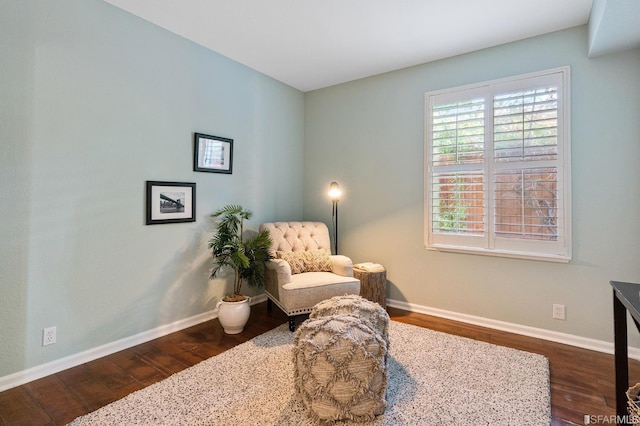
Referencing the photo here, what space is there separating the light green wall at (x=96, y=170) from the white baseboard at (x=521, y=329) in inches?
84.2

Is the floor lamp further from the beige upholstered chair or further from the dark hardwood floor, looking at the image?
the dark hardwood floor

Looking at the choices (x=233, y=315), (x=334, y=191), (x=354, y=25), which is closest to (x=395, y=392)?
(x=233, y=315)

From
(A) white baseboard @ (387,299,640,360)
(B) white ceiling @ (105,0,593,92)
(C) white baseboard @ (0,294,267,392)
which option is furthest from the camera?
(A) white baseboard @ (387,299,640,360)

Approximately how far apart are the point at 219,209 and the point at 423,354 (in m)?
2.37

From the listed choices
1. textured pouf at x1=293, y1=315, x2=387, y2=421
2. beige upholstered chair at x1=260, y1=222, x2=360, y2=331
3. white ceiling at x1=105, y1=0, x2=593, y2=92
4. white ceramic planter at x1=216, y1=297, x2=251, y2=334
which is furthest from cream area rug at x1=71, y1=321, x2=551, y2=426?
white ceiling at x1=105, y1=0, x2=593, y2=92

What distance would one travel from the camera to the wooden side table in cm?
334

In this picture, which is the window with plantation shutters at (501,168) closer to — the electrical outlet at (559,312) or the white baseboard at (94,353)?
the electrical outlet at (559,312)

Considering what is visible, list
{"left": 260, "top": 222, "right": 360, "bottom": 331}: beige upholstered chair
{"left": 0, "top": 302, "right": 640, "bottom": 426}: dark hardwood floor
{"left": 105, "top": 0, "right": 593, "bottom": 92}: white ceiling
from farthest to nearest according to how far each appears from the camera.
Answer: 1. {"left": 260, "top": 222, "right": 360, "bottom": 331}: beige upholstered chair
2. {"left": 105, "top": 0, "right": 593, "bottom": 92}: white ceiling
3. {"left": 0, "top": 302, "right": 640, "bottom": 426}: dark hardwood floor

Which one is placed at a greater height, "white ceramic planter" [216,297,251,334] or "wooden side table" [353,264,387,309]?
"wooden side table" [353,264,387,309]

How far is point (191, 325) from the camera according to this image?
→ 309 centimetres

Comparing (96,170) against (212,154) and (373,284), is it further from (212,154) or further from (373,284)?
(373,284)

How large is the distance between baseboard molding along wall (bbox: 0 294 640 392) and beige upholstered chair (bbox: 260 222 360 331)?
2.78 ft

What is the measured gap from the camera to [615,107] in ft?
8.33

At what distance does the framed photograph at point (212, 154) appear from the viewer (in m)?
3.11
